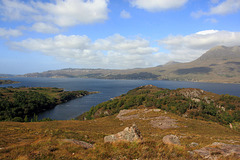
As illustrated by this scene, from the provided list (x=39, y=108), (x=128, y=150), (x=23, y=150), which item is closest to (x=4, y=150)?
(x=23, y=150)

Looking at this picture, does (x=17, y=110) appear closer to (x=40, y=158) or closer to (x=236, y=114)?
(x=40, y=158)

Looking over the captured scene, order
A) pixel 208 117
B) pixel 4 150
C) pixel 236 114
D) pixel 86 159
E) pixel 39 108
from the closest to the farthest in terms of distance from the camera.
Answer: pixel 86 159 → pixel 4 150 → pixel 208 117 → pixel 236 114 → pixel 39 108

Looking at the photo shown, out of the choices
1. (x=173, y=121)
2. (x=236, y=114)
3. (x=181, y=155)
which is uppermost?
(x=181, y=155)

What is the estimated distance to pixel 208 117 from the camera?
197ft

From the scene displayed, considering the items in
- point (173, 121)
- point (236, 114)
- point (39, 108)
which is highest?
point (173, 121)

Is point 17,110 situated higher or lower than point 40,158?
lower

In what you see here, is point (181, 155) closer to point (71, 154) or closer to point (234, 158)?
point (234, 158)

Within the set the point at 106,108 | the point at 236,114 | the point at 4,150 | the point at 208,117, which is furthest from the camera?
the point at 106,108

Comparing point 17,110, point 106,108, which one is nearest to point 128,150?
point 106,108

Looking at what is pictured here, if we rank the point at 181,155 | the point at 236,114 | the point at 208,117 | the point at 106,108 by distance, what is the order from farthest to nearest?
1. the point at 106,108
2. the point at 236,114
3. the point at 208,117
4. the point at 181,155

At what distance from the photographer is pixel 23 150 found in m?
12.6

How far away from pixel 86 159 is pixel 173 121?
3363 cm

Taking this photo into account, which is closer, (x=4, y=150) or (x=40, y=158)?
(x=40, y=158)

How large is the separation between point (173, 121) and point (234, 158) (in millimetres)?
29036
